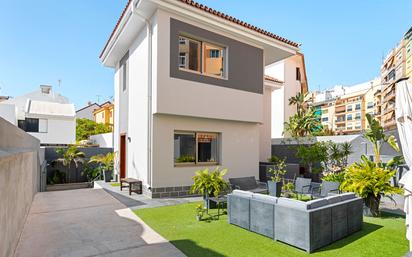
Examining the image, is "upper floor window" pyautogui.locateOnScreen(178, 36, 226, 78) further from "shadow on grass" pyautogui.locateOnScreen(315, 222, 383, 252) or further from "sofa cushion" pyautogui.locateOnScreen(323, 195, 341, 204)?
"shadow on grass" pyautogui.locateOnScreen(315, 222, 383, 252)

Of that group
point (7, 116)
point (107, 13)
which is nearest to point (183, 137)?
point (107, 13)

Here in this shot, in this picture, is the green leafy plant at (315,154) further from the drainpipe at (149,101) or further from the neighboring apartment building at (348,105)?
the neighboring apartment building at (348,105)

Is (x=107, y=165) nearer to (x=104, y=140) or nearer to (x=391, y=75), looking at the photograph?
(x=104, y=140)

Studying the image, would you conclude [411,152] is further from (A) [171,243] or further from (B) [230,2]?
(B) [230,2]

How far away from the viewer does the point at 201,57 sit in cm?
1209

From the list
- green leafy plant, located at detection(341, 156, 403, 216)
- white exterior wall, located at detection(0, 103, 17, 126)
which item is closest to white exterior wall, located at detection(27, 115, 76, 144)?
white exterior wall, located at detection(0, 103, 17, 126)

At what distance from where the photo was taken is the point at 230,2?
45.3 feet

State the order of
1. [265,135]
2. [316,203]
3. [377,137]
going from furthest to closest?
[265,135], [377,137], [316,203]

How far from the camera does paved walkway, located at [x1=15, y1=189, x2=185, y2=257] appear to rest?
5.70 meters

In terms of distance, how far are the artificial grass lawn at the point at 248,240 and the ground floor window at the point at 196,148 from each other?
12.6 ft

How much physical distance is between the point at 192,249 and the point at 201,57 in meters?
8.91

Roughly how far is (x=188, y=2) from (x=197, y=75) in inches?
124

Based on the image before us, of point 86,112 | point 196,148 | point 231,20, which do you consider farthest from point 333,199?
point 86,112

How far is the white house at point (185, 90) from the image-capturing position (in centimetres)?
1080
